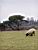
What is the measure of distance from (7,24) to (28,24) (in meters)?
4.74

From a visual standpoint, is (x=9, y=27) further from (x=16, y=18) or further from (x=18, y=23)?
(x=16, y=18)

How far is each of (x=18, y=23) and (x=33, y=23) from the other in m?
3.45

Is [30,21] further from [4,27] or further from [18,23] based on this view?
[4,27]

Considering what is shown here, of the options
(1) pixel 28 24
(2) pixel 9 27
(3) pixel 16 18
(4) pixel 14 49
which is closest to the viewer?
(4) pixel 14 49

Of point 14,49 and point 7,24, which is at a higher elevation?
point 14,49

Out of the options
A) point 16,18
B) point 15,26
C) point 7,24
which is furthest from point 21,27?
point 16,18

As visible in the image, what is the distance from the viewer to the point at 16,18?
111 ft

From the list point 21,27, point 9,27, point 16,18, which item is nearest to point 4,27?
point 9,27

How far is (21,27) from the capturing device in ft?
88.1

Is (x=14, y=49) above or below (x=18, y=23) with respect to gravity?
above

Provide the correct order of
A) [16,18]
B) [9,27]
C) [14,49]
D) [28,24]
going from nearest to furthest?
[14,49]
[9,27]
[28,24]
[16,18]

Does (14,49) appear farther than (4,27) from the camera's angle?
No

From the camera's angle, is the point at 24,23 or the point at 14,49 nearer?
the point at 14,49

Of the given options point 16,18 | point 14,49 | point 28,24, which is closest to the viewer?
point 14,49
